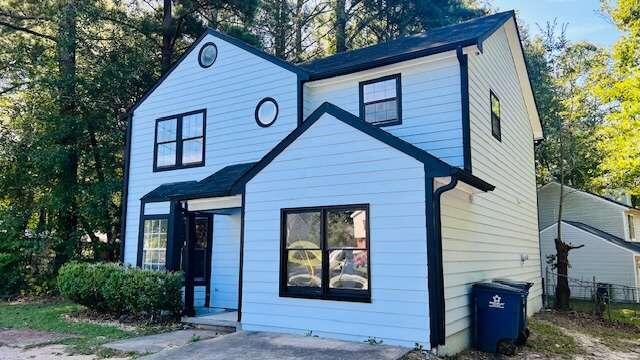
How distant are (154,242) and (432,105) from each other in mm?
7990

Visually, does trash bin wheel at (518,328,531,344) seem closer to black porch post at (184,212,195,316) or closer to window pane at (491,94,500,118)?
window pane at (491,94,500,118)

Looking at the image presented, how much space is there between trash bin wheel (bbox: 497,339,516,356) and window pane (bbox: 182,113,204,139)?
8870 millimetres

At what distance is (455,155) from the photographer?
866cm

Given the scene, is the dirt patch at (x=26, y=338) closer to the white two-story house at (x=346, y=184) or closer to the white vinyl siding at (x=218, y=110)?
the white two-story house at (x=346, y=184)

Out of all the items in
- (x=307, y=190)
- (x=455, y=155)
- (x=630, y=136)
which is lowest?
(x=307, y=190)

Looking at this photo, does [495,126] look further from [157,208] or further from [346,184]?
[157,208]

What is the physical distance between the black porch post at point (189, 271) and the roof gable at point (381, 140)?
2036mm

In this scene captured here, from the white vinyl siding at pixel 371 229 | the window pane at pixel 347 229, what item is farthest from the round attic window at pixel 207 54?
the window pane at pixel 347 229

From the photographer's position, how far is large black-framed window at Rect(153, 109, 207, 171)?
40.6ft

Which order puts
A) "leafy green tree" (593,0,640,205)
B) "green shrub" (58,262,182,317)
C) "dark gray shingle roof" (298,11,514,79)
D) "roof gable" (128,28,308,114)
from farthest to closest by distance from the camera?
"leafy green tree" (593,0,640,205) → "roof gable" (128,28,308,114) → "green shrub" (58,262,182,317) → "dark gray shingle roof" (298,11,514,79)

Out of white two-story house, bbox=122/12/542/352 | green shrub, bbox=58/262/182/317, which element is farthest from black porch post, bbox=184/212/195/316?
green shrub, bbox=58/262/182/317

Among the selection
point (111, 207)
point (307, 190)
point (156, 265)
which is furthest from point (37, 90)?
point (307, 190)

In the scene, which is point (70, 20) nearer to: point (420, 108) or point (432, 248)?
point (420, 108)

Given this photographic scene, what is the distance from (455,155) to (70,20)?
16137 mm
